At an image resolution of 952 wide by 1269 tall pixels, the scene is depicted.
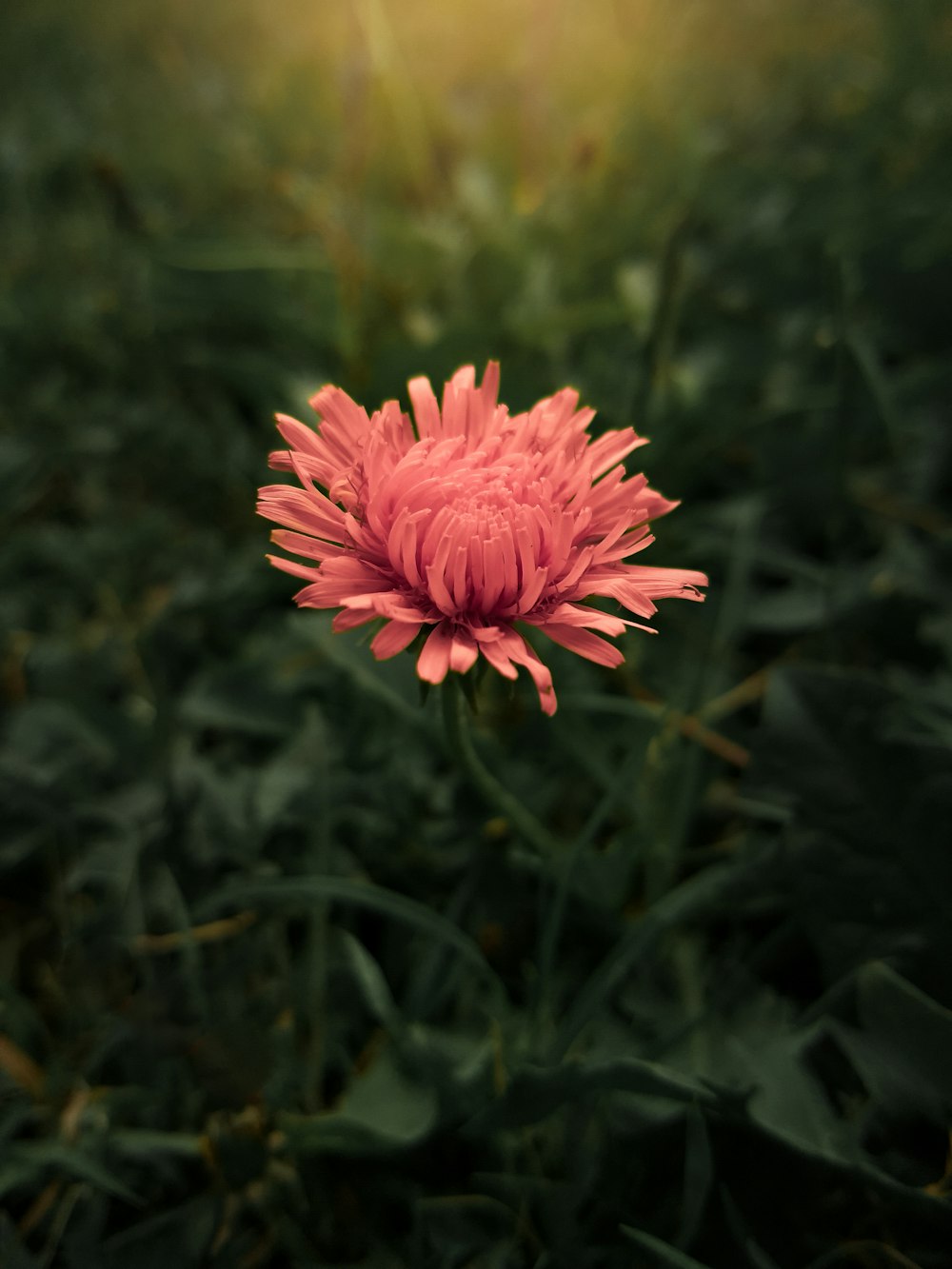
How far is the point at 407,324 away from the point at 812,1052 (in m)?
1.40

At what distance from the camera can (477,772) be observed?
914 mm

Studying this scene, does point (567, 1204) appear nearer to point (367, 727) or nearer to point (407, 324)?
point (367, 727)

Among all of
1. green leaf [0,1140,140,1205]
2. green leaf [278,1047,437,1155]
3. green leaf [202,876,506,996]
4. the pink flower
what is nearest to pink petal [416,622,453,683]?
the pink flower

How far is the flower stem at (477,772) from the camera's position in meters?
0.82

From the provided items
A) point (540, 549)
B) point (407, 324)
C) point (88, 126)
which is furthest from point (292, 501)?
point (88, 126)

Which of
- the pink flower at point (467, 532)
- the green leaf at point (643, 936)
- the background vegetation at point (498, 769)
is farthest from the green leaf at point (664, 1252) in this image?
the pink flower at point (467, 532)

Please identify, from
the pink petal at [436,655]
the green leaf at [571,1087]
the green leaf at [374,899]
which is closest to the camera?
the pink petal at [436,655]

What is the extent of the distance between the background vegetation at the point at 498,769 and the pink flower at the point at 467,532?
0.09 meters

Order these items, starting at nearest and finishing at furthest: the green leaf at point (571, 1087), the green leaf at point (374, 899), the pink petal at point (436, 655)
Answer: the pink petal at point (436, 655) → the green leaf at point (571, 1087) → the green leaf at point (374, 899)

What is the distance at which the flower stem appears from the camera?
818 mm

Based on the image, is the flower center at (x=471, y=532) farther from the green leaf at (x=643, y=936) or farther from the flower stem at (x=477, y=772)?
the green leaf at (x=643, y=936)

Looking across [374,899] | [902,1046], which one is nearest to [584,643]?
[374,899]

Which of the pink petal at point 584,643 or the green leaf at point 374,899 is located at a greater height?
the pink petal at point 584,643

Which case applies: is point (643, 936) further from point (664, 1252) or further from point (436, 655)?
point (436, 655)
